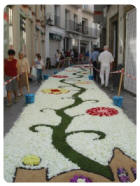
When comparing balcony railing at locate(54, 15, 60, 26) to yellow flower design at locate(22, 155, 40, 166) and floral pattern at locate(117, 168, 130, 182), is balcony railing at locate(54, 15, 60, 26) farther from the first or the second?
floral pattern at locate(117, 168, 130, 182)

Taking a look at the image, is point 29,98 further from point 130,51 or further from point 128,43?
point 128,43

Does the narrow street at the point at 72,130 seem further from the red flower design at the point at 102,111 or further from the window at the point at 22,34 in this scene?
the window at the point at 22,34

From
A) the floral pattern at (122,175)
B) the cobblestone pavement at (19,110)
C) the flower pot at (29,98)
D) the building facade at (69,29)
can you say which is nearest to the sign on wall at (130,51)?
the cobblestone pavement at (19,110)

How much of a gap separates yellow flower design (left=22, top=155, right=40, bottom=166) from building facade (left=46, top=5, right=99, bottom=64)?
75.9ft

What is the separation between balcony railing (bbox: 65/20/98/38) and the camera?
114 feet

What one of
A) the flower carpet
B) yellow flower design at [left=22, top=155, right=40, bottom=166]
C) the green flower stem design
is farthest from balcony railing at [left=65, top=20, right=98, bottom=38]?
yellow flower design at [left=22, top=155, right=40, bottom=166]

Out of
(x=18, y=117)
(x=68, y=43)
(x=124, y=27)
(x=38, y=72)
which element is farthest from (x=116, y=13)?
(x=68, y=43)

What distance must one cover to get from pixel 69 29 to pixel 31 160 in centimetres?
3277

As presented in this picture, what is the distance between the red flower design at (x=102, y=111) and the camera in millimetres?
6286

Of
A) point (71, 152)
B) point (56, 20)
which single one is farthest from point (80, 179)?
point (56, 20)

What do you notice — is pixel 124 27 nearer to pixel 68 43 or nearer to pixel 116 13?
pixel 116 13

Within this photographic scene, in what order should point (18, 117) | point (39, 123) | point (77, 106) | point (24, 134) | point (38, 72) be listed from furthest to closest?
point (38, 72)
point (77, 106)
point (18, 117)
point (39, 123)
point (24, 134)

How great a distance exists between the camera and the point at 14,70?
7.63 m

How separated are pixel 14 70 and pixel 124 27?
5081 mm
